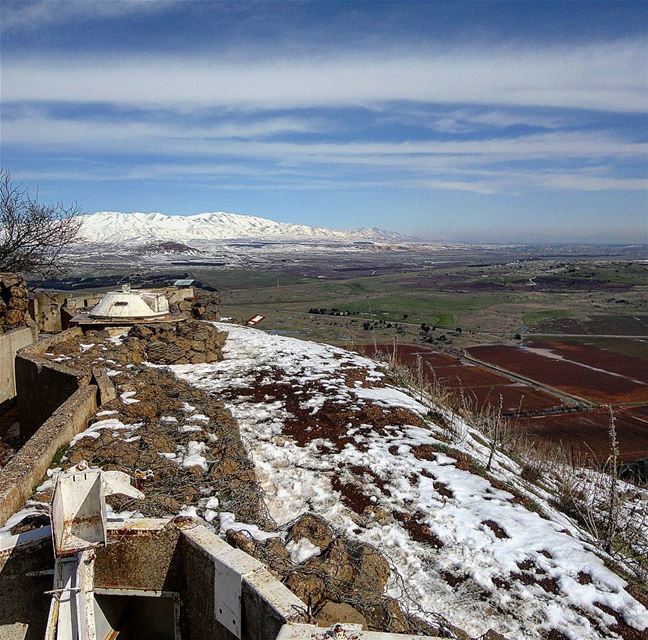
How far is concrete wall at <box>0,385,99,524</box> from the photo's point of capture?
20.3 feet

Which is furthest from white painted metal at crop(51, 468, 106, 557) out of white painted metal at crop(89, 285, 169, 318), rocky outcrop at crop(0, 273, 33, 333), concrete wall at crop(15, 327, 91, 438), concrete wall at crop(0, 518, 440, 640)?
rocky outcrop at crop(0, 273, 33, 333)

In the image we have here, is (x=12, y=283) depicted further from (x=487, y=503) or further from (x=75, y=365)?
(x=487, y=503)

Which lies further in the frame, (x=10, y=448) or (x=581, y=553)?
(x=10, y=448)

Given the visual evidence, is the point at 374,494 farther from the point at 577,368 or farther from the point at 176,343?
the point at 577,368

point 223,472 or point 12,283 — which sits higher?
point 12,283

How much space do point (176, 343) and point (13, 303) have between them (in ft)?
19.0

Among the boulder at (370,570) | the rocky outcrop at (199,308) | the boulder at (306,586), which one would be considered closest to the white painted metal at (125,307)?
the rocky outcrop at (199,308)

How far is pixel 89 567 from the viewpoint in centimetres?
457

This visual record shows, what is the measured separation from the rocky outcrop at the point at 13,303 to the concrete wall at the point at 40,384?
417cm

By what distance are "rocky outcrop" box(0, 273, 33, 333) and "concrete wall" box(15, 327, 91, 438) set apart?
164 inches

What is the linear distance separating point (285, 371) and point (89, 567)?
368 inches

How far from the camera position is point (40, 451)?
714cm

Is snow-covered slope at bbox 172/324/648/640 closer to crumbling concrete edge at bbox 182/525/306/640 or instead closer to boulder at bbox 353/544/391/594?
boulder at bbox 353/544/391/594

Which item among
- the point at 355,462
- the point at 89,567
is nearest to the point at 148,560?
the point at 89,567
